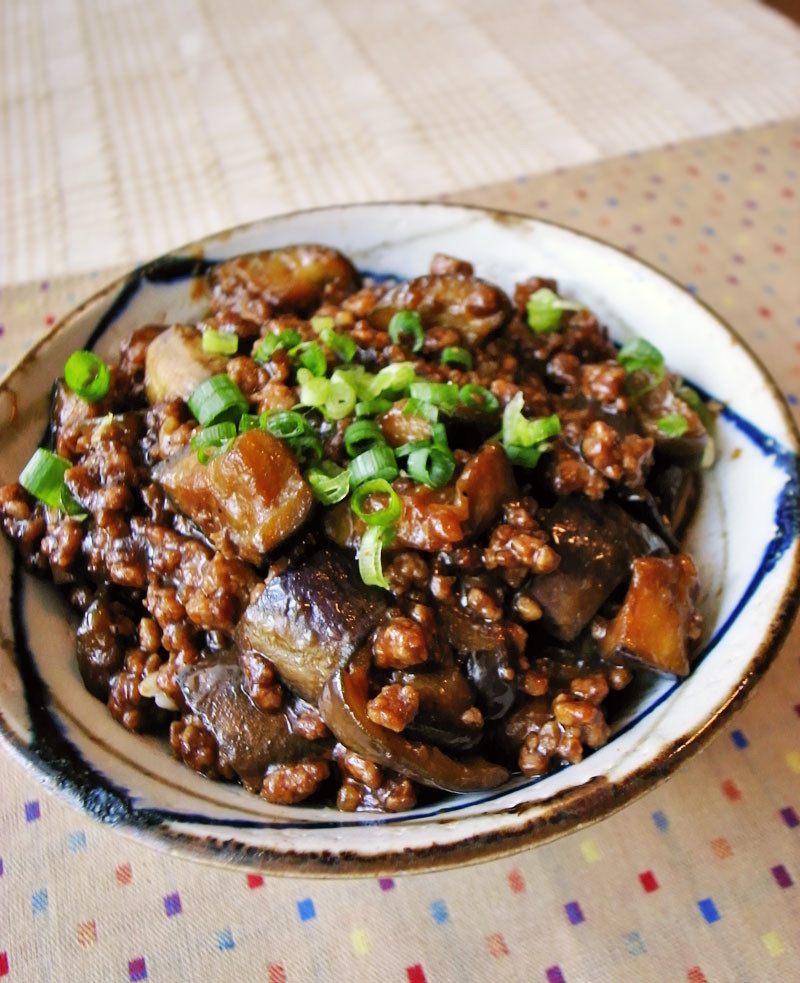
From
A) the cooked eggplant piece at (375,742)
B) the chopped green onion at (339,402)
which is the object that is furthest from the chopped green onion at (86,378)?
the cooked eggplant piece at (375,742)

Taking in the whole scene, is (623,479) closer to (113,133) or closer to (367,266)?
(367,266)

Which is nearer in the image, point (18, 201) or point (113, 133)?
point (18, 201)

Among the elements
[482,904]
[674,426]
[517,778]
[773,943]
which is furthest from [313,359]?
[773,943]

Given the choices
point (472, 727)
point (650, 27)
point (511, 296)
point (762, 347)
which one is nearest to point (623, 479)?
point (472, 727)

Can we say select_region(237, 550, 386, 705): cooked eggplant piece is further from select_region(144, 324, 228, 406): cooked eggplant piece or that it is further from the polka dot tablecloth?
select_region(144, 324, 228, 406): cooked eggplant piece

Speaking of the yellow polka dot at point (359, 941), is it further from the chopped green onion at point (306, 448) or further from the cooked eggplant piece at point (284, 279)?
the cooked eggplant piece at point (284, 279)

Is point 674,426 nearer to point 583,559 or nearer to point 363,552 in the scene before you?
point 583,559
